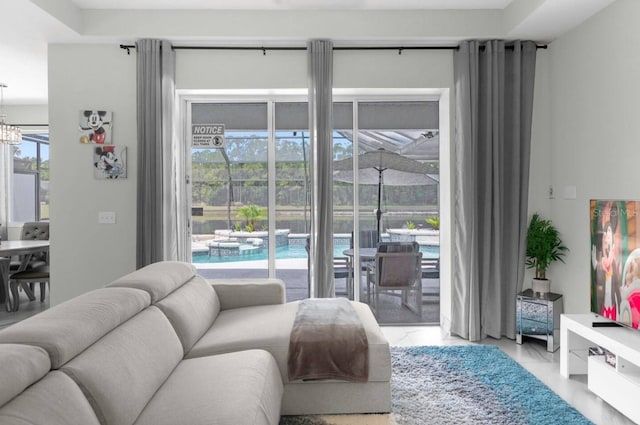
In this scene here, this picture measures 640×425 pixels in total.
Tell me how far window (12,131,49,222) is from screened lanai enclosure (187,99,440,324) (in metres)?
3.90

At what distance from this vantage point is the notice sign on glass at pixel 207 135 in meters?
4.30

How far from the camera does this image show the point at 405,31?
3.85 metres

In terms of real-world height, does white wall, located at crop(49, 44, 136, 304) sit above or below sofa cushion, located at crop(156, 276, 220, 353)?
above

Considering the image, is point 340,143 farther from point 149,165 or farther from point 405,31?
point 149,165

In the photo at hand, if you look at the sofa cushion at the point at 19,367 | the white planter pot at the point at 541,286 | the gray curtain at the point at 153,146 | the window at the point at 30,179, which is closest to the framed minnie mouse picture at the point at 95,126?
the gray curtain at the point at 153,146

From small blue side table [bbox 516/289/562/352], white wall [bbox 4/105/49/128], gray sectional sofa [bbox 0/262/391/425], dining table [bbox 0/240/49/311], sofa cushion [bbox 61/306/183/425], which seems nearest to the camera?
gray sectional sofa [bbox 0/262/391/425]

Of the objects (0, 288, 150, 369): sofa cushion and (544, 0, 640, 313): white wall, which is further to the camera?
(544, 0, 640, 313): white wall

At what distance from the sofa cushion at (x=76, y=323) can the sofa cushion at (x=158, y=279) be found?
17 cm

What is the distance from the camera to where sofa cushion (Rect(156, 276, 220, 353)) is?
228 cm

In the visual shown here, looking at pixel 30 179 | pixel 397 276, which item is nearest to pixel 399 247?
pixel 397 276

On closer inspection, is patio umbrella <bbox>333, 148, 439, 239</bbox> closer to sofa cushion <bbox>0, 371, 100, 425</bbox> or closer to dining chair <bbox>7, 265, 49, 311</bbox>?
sofa cushion <bbox>0, 371, 100, 425</bbox>

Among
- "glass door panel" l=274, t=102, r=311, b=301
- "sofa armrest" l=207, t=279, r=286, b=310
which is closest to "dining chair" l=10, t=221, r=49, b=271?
"glass door panel" l=274, t=102, r=311, b=301

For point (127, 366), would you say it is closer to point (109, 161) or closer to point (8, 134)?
point (109, 161)

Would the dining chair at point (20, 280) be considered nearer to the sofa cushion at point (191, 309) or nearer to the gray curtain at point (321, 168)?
the sofa cushion at point (191, 309)
